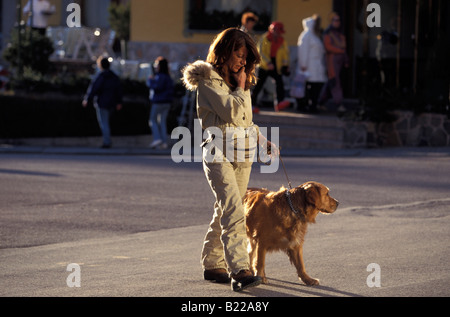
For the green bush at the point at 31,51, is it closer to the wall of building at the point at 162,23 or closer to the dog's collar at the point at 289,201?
the wall of building at the point at 162,23

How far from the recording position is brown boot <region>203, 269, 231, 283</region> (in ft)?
23.8

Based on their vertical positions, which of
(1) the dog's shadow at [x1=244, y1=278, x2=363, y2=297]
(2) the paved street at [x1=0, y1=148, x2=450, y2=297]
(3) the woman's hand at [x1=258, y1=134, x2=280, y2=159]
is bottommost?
(2) the paved street at [x1=0, y1=148, x2=450, y2=297]

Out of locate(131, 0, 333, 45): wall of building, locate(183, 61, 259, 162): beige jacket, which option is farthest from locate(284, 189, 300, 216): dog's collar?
locate(131, 0, 333, 45): wall of building

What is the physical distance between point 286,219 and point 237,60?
1.16m

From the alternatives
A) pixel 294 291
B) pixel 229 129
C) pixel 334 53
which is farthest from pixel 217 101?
pixel 334 53

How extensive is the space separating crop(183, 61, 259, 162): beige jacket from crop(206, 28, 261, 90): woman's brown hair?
3.8 inches

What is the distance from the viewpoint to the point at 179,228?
33.2ft

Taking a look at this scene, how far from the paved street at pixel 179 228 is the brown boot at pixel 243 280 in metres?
0.07

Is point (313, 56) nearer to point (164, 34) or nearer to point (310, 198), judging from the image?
point (164, 34)

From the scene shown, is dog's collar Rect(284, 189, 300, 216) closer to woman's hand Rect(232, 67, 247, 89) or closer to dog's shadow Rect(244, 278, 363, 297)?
dog's shadow Rect(244, 278, 363, 297)

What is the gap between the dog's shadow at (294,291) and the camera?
6.91 m

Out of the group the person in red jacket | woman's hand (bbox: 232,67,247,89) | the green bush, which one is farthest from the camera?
the green bush

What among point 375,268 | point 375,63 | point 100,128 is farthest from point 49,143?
point 375,268

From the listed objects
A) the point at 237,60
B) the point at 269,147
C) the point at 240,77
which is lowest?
the point at 269,147
